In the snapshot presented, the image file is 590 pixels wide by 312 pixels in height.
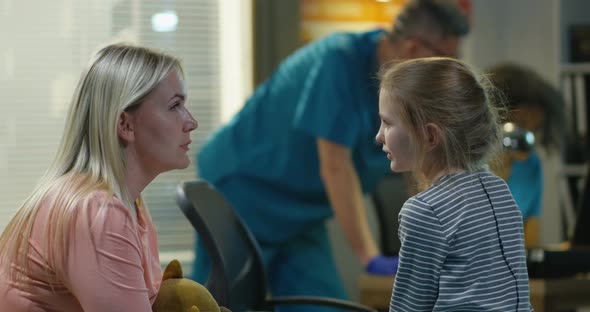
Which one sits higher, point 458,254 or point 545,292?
point 458,254

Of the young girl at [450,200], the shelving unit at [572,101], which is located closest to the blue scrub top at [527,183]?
the shelving unit at [572,101]

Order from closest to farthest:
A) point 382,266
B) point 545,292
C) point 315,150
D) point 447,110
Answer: point 447,110
point 545,292
point 382,266
point 315,150

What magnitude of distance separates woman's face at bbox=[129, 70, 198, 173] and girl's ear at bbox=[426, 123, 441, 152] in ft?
1.23

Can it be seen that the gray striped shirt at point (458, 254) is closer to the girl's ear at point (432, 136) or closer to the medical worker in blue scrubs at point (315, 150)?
the girl's ear at point (432, 136)

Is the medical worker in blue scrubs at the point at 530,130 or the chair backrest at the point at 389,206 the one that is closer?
the medical worker in blue scrubs at the point at 530,130

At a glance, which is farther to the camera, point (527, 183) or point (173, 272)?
point (527, 183)

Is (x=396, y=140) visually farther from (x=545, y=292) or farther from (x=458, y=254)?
(x=545, y=292)

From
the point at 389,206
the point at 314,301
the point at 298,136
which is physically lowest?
the point at 389,206

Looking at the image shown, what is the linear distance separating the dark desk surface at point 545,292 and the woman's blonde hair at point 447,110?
3.24 ft

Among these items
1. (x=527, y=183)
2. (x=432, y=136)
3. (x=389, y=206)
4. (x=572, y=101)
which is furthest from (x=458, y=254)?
(x=572, y=101)

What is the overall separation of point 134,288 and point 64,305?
121mm

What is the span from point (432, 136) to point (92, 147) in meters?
0.50

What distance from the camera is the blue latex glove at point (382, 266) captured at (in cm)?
247

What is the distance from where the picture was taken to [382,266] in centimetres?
248
